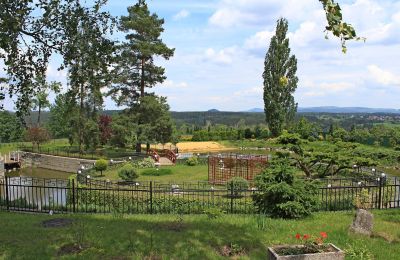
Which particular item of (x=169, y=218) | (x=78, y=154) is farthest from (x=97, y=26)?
(x=78, y=154)

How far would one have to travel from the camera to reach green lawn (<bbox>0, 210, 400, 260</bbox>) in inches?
276

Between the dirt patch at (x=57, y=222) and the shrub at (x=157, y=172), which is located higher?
the dirt patch at (x=57, y=222)

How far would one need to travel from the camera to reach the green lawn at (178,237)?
700cm

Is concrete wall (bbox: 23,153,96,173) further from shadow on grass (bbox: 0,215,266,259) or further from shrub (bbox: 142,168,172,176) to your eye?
shadow on grass (bbox: 0,215,266,259)

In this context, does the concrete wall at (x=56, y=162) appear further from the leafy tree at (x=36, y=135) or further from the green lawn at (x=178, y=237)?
the green lawn at (x=178, y=237)

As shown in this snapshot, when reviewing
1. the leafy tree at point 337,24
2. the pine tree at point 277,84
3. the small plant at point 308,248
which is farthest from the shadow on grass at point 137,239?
the pine tree at point 277,84

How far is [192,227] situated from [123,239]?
1.71m

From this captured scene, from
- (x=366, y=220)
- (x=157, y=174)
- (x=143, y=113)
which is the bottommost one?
(x=157, y=174)

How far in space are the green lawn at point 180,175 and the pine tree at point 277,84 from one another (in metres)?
19.8

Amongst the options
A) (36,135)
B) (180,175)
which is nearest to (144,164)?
(180,175)

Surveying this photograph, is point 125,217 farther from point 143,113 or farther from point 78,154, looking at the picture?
point 78,154

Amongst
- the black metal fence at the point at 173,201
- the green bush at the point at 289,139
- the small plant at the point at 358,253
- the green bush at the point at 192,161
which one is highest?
the green bush at the point at 289,139

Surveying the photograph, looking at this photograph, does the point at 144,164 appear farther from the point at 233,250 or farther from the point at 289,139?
the point at 233,250

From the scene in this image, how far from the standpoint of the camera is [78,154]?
38250 mm
